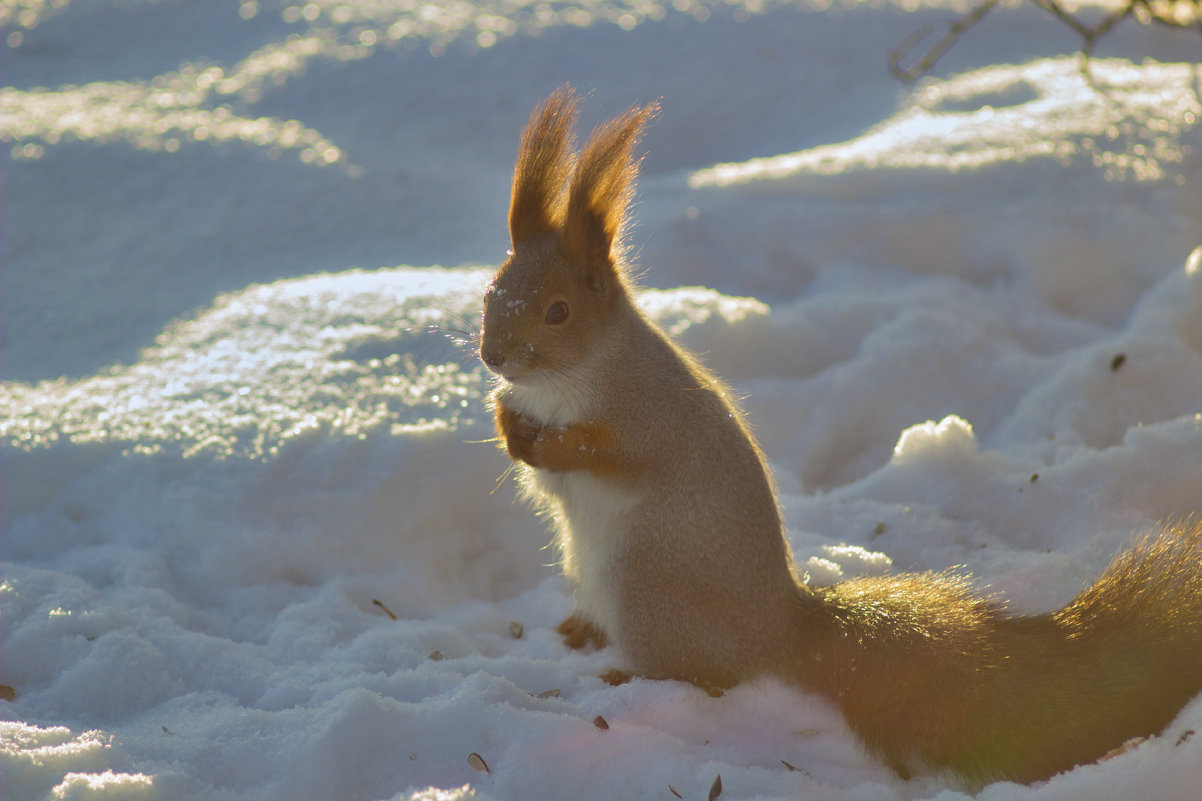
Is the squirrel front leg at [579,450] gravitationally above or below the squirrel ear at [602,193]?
below

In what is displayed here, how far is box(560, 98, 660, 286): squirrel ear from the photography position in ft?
7.11

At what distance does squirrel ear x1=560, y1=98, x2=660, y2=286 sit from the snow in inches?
18.6

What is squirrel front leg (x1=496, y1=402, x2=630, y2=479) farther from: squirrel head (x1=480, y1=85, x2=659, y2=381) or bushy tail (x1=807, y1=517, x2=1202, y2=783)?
bushy tail (x1=807, y1=517, x2=1202, y2=783)

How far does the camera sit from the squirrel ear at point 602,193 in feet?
7.11

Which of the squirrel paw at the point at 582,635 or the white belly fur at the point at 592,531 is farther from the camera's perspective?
the squirrel paw at the point at 582,635

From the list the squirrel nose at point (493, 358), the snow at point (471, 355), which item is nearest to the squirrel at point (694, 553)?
the squirrel nose at point (493, 358)

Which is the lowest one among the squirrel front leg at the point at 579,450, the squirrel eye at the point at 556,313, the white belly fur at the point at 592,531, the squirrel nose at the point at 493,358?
the white belly fur at the point at 592,531

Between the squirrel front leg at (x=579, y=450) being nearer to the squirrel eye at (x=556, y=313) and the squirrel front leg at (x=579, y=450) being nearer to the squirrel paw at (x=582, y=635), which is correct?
the squirrel eye at (x=556, y=313)

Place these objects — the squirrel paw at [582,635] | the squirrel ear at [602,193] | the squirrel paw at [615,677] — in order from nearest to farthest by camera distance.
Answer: the squirrel ear at [602,193] < the squirrel paw at [615,677] < the squirrel paw at [582,635]

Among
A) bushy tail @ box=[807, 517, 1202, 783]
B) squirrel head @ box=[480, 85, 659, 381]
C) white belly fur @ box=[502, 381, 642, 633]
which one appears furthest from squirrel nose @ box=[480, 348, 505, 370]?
bushy tail @ box=[807, 517, 1202, 783]

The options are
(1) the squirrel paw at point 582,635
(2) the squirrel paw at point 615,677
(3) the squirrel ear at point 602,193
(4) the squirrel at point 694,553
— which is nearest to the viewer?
(4) the squirrel at point 694,553

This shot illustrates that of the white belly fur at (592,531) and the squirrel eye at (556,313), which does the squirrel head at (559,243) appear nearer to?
the squirrel eye at (556,313)

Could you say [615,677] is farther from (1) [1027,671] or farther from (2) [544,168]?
(2) [544,168]

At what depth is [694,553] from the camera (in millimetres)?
2199
